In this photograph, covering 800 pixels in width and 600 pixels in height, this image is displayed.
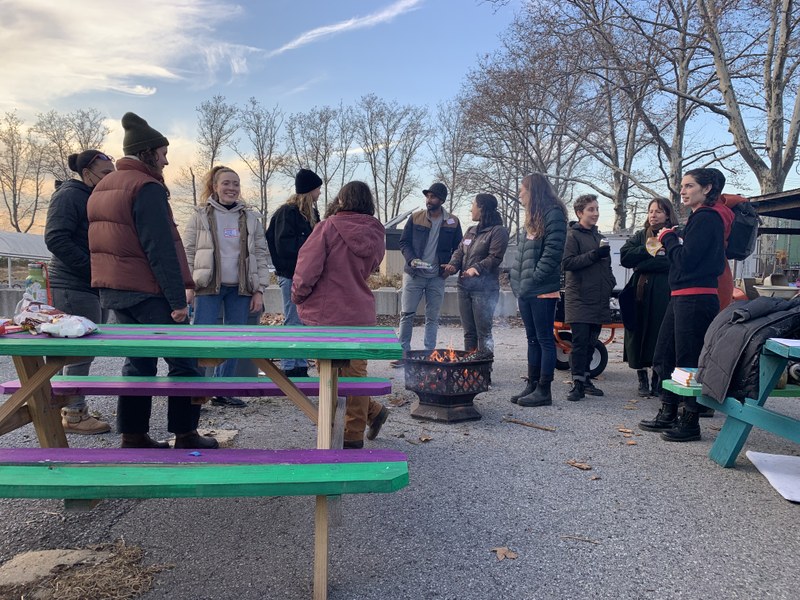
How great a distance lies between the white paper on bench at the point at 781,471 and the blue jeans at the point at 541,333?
1.74 metres

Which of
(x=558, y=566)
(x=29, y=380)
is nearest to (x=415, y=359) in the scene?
(x=558, y=566)

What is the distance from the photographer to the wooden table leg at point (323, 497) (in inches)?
85.0

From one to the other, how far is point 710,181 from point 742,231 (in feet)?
2.50

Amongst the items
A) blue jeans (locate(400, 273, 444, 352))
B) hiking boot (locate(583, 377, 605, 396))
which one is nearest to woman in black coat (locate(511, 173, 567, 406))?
hiking boot (locate(583, 377, 605, 396))

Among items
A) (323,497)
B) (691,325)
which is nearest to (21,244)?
(691,325)

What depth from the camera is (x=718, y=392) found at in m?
3.62

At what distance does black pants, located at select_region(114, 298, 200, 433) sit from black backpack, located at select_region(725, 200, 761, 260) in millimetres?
4247

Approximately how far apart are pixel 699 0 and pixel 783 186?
5.41 m

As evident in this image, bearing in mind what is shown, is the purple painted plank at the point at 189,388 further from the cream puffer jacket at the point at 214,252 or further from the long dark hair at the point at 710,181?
the long dark hair at the point at 710,181

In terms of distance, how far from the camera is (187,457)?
7.45 feet

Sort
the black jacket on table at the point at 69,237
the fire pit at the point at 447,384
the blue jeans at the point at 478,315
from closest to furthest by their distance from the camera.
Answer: the black jacket on table at the point at 69,237 < the fire pit at the point at 447,384 < the blue jeans at the point at 478,315

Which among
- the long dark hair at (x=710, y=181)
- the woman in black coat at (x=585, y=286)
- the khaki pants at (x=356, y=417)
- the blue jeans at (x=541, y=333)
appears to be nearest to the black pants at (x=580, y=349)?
the woman in black coat at (x=585, y=286)

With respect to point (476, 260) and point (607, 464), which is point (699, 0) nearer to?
point (476, 260)

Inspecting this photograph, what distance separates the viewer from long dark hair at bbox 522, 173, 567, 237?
17.5 ft
